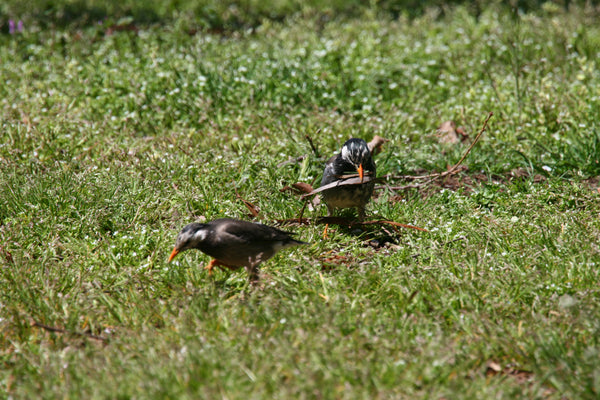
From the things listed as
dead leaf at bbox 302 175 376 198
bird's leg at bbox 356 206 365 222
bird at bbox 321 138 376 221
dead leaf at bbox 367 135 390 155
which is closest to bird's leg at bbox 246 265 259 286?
dead leaf at bbox 302 175 376 198

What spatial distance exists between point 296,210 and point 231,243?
65.2 inches

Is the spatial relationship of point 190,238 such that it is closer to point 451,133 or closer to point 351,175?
point 351,175

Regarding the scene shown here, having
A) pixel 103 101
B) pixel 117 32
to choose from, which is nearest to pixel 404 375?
pixel 103 101

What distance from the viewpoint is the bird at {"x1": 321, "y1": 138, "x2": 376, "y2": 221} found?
5.95 metres

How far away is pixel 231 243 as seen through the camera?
473 centimetres

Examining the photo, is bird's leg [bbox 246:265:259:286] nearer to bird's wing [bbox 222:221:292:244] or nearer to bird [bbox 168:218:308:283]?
bird [bbox 168:218:308:283]

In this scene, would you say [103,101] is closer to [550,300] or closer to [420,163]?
[420,163]

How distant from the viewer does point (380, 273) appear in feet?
16.4

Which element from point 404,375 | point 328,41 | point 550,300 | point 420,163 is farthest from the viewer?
point 328,41

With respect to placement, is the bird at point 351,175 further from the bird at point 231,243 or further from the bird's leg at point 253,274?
the bird's leg at point 253,274

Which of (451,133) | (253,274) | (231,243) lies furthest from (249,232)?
(451,133)

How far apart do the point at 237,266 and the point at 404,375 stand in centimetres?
183

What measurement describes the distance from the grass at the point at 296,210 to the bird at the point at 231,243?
21cm

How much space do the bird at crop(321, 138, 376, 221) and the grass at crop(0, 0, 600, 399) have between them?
259 mm
